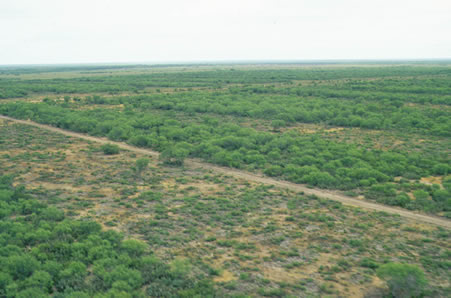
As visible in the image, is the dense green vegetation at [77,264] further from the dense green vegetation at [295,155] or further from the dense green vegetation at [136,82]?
the dense green vegetation at [136,82]

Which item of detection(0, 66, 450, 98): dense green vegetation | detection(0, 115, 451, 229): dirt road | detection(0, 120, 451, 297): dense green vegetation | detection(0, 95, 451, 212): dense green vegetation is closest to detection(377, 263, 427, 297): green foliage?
detection(0, 120, 451, 297): dense green vegetation

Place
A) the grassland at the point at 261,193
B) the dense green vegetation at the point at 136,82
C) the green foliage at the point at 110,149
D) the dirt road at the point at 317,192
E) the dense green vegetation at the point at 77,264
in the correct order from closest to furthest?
the dense green vegetation at the point at 77,264 → the grassland at the point at 261,193 → the dirt road at the point at 317,192 → the green foliage at the point at 110,149 → the dense green vegetation at the point at 136,82

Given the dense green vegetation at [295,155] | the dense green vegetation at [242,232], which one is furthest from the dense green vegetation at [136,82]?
the dense green vegetation at [242,232]

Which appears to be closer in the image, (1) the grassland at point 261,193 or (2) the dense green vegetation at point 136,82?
(1) the grassland at point 261,193

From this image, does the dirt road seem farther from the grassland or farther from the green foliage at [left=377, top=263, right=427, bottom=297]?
the green foliage at [left=377, top=263, right=427, bottom=297]

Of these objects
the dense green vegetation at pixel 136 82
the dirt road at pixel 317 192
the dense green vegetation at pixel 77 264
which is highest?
the dense green vegetation at pixel 136 82

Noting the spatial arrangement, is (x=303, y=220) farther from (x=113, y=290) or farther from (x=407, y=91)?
(x=407, y=91)

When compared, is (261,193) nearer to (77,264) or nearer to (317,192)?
(317,192)

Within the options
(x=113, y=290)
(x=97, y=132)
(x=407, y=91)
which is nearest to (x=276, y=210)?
(x=113, y=290)
